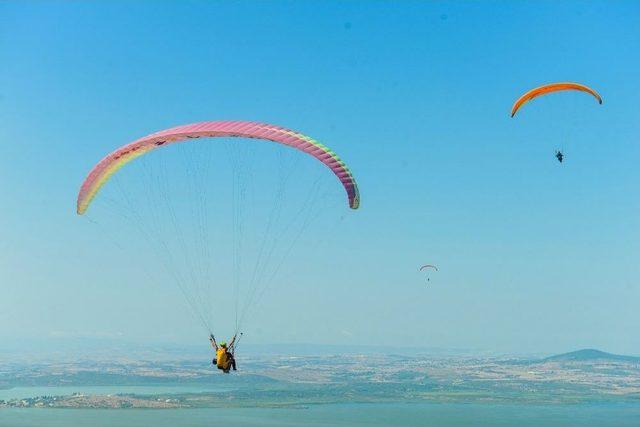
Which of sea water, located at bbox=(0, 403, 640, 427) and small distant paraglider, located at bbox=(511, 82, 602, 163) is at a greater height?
small distant paraglider, located at bbox=(511, 82, 602, 163)

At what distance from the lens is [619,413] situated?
158m

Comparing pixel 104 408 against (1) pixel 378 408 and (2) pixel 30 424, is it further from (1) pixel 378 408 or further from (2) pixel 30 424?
(1) pixel 378 408

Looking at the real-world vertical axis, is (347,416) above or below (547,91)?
below

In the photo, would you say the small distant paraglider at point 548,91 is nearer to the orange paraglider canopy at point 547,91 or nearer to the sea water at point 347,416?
the orange paraglider canopy at point 547,91

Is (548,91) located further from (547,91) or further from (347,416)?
(347,416)

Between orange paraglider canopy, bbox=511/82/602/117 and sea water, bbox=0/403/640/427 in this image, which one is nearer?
orange paraglider canopy, bbox=511/82/602/117

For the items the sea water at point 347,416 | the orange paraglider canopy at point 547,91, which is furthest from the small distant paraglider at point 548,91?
the sea water at point 347,416

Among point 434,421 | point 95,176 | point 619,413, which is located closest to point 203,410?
point 434,421

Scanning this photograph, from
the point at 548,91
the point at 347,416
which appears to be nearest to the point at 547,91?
the point at 548,91

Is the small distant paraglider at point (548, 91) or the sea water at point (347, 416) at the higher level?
the small distant paraglider at point (548, 91)

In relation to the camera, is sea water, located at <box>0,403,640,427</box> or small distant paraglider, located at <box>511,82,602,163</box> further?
sea water, located at <box>0,403,640,427</box>

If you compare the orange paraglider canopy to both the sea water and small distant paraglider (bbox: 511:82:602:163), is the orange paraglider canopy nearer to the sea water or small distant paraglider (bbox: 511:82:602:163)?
small distant paraglider (bbox: 511:82:602:163)

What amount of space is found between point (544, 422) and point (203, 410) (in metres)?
65.6

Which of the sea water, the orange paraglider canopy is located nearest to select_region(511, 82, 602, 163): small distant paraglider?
the orange paraglider canopy
